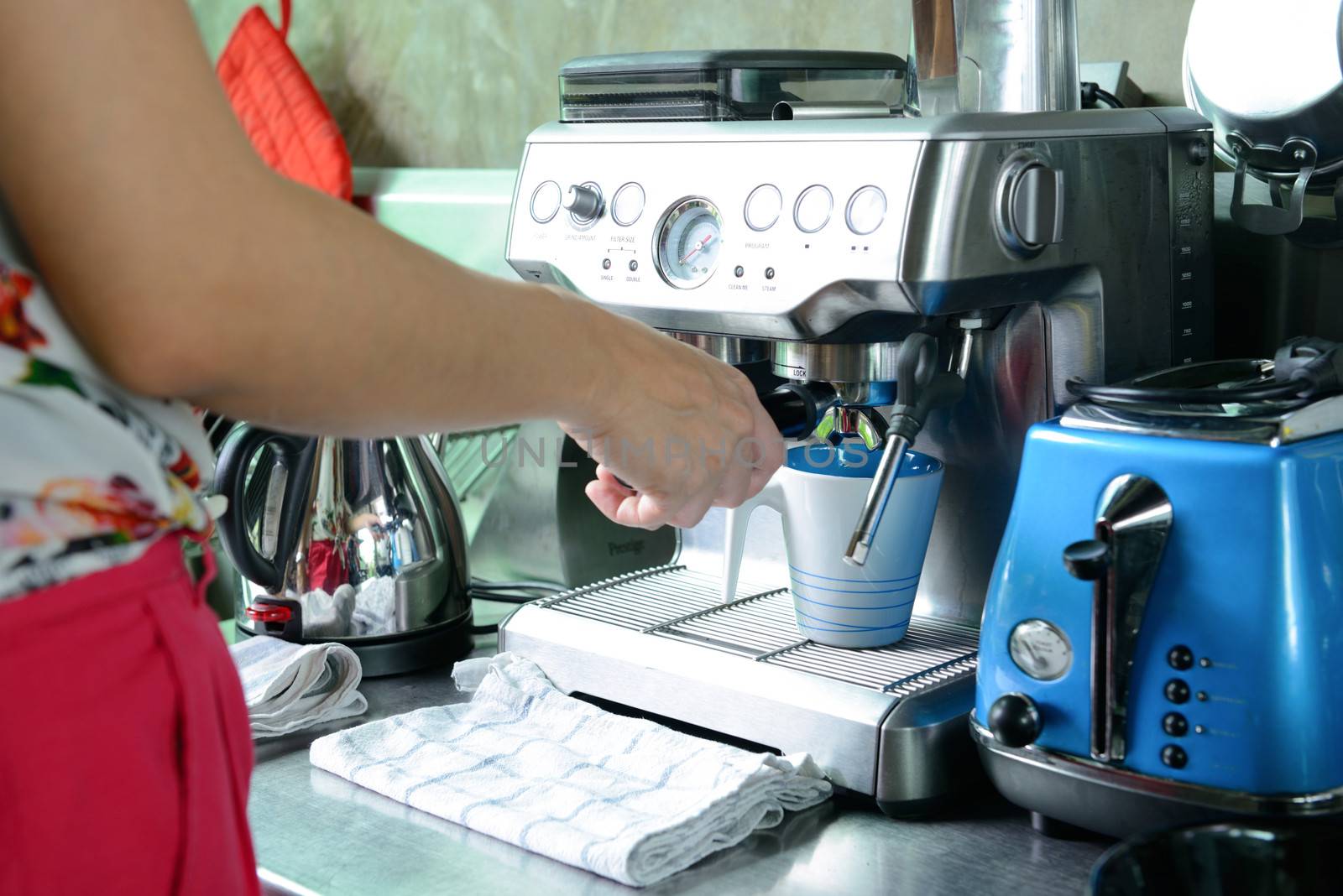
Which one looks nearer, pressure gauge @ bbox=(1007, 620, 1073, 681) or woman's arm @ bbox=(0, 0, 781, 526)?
woman's arm @ bbox=(0, 0, 781, 526)

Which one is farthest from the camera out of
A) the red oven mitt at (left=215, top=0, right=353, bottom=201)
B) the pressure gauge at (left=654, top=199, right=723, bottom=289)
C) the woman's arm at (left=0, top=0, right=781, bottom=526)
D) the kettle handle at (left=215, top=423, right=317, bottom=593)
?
the red oven mitt at (left=215, top=0, right=353, bottom=201)

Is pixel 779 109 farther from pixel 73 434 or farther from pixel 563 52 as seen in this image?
pixel 563 52

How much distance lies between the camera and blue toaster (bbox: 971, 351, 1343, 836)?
1.91 feet

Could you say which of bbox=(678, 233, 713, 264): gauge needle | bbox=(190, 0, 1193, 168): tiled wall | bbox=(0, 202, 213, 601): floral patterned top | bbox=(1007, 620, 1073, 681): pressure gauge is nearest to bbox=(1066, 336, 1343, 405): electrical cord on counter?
bbox=(1007, 620, 1073, 681): pressure gauge

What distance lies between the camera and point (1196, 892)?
1.69 feet

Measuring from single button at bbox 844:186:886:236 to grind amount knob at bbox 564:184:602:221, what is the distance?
0.18 m

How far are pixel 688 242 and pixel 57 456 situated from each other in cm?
42

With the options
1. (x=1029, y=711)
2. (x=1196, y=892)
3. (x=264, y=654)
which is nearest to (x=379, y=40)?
(x=264, y=654)

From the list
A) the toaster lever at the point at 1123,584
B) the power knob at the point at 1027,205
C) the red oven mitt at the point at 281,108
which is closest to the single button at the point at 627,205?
the power knob at the point at 1027,205

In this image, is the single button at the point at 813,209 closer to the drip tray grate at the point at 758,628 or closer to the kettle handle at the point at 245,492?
the drip tray grate at the point at 758,628

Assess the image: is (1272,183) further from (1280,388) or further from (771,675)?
(771,675)

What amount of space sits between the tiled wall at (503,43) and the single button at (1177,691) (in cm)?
47

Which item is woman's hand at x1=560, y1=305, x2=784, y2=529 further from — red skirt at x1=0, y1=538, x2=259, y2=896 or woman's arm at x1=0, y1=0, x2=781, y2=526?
red skirt at x1=0, y1=538, x2=259, y2=896

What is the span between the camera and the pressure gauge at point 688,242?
2.44ft
